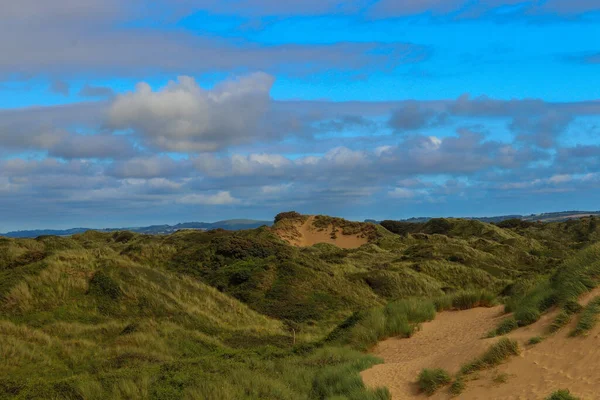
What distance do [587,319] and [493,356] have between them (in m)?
1.87

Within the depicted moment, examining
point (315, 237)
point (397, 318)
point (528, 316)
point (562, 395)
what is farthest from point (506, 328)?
point (315, 237)

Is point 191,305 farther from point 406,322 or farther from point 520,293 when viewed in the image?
point 520,293

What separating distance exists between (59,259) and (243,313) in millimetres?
8027

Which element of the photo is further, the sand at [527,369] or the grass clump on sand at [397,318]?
the grass clump on sand at [397,318]

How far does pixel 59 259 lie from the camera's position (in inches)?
945

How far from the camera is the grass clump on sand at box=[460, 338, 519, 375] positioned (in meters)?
10.5

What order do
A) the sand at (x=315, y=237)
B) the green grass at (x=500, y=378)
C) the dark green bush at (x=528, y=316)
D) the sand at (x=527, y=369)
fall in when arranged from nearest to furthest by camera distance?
1. the sand at (x=527, y=369)
2. the green grass at (x=500, y=378)
3. the dark green bush at (x=528, y=316)
4. the sand at (x=315, y=237)

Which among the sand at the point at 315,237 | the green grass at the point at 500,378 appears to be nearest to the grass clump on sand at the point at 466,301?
the green grass at the point at 500,378

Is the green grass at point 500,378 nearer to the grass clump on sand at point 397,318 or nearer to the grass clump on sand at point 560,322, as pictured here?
the grass clump on sand at point 560,322

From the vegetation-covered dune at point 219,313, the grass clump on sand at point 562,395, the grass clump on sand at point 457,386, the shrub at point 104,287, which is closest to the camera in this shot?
the grass clump on sand at point 562,395

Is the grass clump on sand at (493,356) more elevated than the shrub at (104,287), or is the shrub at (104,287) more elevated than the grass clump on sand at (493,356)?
the shrub at (104,287)

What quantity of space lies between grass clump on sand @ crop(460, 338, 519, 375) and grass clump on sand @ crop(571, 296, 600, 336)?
1125 millimetres

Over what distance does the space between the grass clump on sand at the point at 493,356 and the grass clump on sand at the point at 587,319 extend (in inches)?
44.3

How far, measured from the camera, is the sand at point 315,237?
66.6 meters
